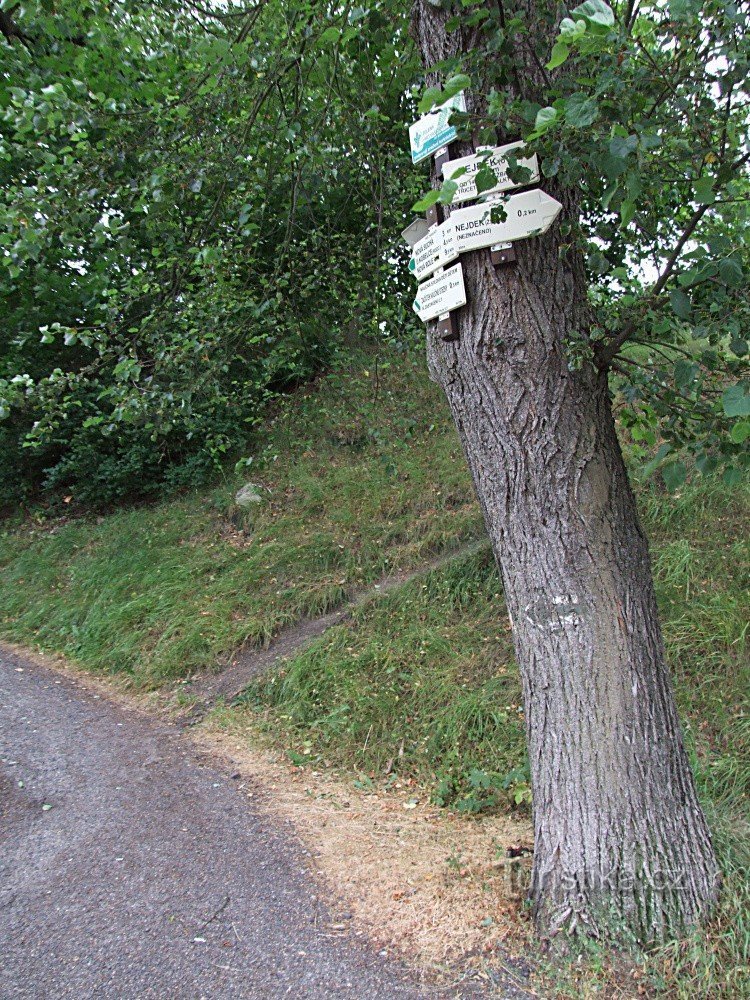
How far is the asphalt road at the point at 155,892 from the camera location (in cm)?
275

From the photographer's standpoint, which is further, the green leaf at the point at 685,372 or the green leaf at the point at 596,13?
the green leaf at the point at 685,372

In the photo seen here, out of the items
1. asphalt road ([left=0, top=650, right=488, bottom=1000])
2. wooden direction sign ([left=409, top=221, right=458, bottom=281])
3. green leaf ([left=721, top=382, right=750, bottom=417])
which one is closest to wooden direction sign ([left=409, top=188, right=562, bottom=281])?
wooden direction sign ([left=409, top=221, right=458, bottom=281])

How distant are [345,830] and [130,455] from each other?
25.4 ft

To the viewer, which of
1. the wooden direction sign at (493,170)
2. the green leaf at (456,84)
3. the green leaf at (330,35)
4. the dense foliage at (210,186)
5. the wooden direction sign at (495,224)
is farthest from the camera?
the dense foliage at (210,186)

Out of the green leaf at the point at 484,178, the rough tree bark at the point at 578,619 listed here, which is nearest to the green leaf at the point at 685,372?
Result: the rough tree bark at the point at 578,619

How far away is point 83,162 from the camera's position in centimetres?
446

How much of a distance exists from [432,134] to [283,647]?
14.5ft

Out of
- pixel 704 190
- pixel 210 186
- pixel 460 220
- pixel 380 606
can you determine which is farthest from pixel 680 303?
pixel 380 606

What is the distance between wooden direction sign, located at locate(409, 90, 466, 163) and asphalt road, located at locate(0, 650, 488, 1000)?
3048 millimetres

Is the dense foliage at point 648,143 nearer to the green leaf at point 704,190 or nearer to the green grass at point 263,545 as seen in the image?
the green leaf at point 704,190

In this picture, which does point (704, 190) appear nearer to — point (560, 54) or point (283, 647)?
point (560, 54)

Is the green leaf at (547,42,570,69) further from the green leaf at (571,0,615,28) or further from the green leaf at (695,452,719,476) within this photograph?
the green leaf at (695,452,719,476)

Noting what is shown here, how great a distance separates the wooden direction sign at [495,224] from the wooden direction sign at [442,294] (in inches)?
2.3

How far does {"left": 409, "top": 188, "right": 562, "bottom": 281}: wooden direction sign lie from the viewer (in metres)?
2.69
